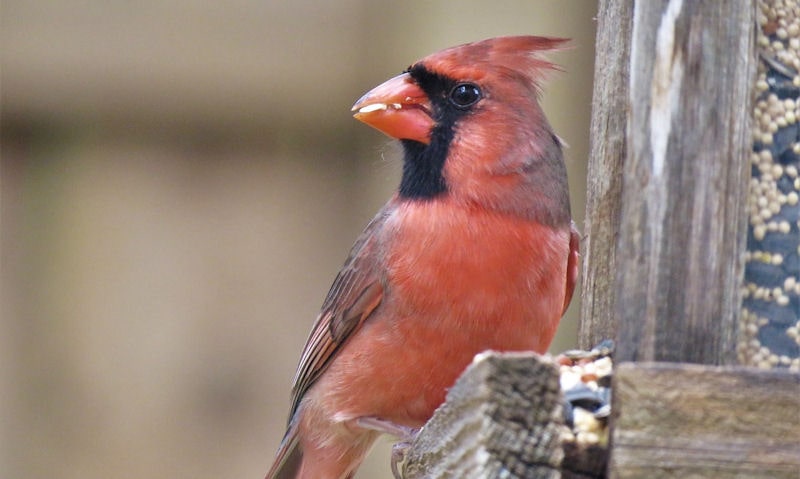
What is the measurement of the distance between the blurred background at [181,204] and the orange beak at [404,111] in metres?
0.90

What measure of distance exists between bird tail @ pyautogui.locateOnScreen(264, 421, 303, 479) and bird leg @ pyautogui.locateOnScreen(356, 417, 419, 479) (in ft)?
1.24

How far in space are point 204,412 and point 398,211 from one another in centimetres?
117

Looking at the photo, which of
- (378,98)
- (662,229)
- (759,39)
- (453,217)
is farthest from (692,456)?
(378,98)

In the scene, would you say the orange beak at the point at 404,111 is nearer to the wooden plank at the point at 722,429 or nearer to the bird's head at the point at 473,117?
the bird's head at the point at 473,117

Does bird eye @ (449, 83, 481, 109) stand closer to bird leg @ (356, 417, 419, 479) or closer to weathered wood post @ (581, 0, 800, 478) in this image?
bird leg @ (356, 417, 419, 479)

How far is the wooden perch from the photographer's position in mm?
1920

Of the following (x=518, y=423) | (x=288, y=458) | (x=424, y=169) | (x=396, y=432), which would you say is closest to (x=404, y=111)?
(x=424, y=169)

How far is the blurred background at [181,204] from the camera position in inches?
156

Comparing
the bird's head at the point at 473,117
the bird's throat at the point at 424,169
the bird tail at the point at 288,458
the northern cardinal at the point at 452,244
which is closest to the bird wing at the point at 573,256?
the northern cardinal at the point at 452,244

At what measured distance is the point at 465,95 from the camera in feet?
10.0

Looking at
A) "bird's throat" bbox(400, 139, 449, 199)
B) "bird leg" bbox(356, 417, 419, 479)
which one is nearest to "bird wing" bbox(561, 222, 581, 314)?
"bird's throat" bbox(400, 139, 449, 199)

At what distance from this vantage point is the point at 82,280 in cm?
409

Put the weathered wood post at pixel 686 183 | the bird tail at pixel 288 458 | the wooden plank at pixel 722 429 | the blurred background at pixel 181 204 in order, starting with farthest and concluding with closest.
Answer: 1. the blurred background at pixel 181 204
2. the bird tail at pixel 288 458
3. the weathered wood post at pixel 686 183
4. the wooden plank at pixel 722 429

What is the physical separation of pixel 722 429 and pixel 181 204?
95.9 inches
